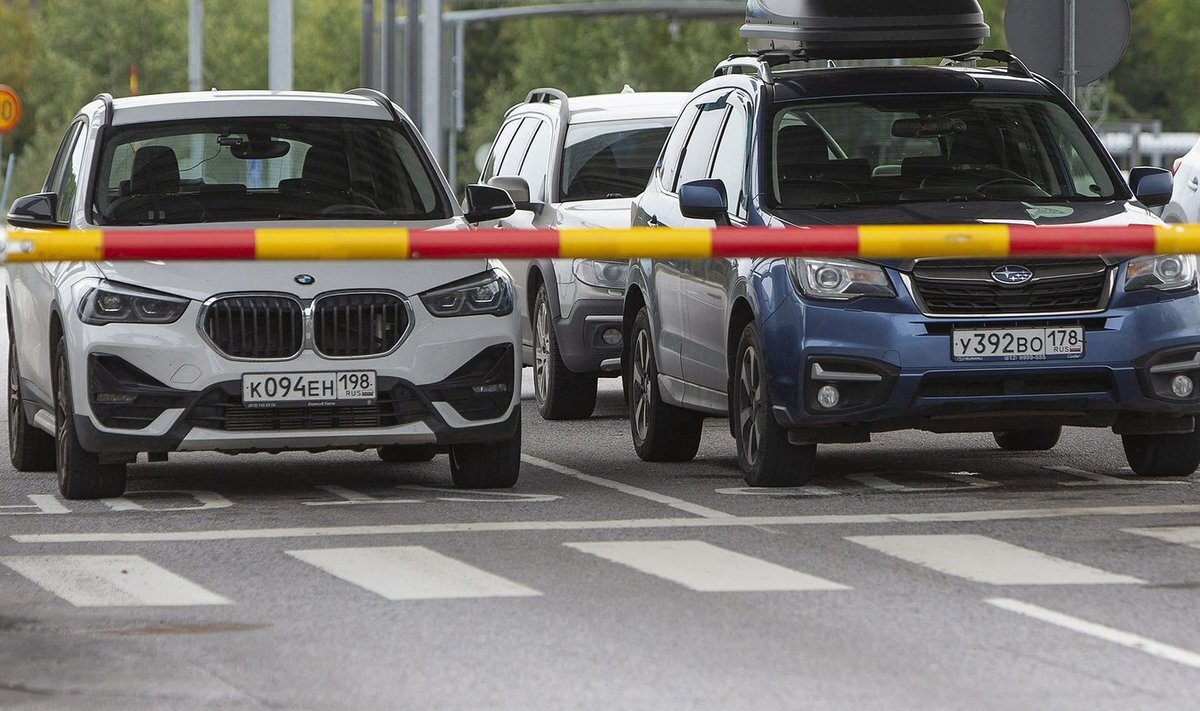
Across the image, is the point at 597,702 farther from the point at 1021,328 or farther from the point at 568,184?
the point at 568,184

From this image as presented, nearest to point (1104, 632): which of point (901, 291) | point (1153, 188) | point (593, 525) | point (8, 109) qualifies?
point (593, 525)

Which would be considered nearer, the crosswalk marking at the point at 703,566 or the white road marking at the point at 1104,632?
the white road marking at the point at 1104,632

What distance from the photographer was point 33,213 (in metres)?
11.8

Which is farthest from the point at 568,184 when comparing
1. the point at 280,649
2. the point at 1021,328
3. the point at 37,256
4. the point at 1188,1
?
the point at 1188,1

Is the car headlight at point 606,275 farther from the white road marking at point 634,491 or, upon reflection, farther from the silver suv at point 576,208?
the white road marking at point 634,491

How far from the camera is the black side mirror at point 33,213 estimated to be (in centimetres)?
1178

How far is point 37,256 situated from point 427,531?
6.26ft

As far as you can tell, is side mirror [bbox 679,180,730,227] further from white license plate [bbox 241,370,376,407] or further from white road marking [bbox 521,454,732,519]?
white license plate [bbox 241,370,376,407]

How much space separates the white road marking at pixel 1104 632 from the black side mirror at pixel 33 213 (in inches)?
211

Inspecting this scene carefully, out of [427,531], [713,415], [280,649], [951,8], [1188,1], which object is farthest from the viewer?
[1188,1]

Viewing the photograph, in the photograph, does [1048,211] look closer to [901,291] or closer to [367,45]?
[901,291]

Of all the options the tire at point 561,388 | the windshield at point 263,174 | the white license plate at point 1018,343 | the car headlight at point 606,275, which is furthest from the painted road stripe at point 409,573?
the tire at point 561,388

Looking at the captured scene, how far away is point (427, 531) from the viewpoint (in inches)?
391

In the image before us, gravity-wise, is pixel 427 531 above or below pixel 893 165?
below
